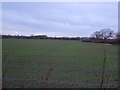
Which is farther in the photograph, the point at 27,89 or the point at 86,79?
the point at 86,79

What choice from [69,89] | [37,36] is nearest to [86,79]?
[69,89]

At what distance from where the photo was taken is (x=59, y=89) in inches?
249

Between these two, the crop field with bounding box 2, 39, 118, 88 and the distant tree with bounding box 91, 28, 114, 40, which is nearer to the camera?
the crop field with bounding box 2, 39, 118, 88

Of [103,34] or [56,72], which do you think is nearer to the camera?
[56,72]

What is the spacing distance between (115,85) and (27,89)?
365 centimetres

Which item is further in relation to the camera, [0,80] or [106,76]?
[106,76]

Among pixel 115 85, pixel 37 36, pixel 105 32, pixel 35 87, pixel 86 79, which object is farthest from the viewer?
pixel 37 36

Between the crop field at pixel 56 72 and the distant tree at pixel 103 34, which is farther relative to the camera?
the distant tree at pixel 103 34

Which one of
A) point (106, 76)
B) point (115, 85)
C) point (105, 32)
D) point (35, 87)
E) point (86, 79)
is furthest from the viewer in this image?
point (105, 32)

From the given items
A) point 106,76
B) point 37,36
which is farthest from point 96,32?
point 106,76

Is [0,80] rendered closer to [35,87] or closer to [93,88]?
[35,87]

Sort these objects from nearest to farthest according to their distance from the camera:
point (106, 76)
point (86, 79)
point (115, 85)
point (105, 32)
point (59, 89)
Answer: point (59, 89)
point (115, 85)
point (86, 79)
point (106, 76)
point (105, 32)

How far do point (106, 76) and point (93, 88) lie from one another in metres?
2.93

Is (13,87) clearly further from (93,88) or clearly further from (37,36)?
(37,36)
